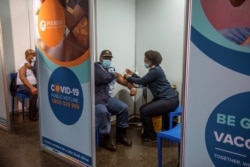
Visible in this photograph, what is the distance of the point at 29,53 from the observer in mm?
4449

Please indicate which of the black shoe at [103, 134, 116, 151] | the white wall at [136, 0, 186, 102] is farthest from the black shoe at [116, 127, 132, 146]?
the white wall at [136, 0, 186, 102]

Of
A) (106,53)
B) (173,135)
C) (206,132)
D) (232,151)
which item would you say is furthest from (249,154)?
(106,53)

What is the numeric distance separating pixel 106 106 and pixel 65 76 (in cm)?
89

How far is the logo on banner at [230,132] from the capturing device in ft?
5.23

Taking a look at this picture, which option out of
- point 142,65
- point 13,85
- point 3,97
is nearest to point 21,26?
point 13,85

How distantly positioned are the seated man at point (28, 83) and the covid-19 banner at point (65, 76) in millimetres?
1392

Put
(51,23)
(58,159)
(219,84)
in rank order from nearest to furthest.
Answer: (219,84) → (51,23) → (58,159)

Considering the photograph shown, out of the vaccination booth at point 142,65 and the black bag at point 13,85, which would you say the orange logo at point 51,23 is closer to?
the vaccination booth at point 142,65

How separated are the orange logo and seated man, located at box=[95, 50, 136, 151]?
0.69m

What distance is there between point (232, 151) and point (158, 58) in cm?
203

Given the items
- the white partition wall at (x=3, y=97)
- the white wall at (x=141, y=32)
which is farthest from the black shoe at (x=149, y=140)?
the white partition wall at (x=3, y=97)

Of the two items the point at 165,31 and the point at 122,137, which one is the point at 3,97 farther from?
the point at 165,31

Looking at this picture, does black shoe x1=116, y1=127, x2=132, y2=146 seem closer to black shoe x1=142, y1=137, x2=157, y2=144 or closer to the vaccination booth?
black shoe x1=142, y1=137, x2=157, y2=144

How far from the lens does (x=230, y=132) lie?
65.1 inches
